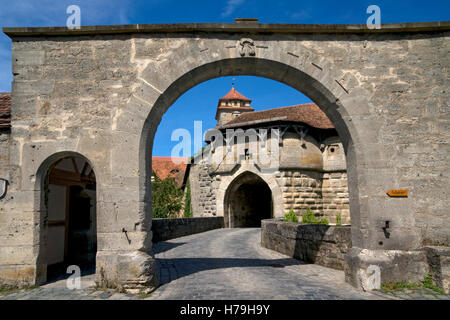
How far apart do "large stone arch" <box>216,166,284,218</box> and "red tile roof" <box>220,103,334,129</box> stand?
2.54m

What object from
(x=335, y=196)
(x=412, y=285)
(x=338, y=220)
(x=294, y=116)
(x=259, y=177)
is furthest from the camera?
(x=259, y=177)

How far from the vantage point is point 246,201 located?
785 inches

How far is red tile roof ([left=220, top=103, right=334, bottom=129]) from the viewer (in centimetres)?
1597

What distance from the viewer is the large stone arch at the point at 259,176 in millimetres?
15777

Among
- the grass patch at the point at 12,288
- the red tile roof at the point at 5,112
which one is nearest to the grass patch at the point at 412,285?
the grass patch at the point at 12,288

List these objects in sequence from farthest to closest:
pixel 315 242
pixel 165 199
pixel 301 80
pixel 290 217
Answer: pixel 165 199 → pixel 290 217 → pixel 315 242 → pixel 301 80

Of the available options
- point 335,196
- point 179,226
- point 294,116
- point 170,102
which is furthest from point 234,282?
point 294,116

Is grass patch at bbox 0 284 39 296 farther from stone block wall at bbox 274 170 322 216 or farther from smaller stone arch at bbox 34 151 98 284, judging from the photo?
stone block wall at bbox 274 170 322 216

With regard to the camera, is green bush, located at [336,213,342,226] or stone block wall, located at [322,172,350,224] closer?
green bush, located at [336,213,342,226]

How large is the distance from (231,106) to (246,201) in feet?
52.5

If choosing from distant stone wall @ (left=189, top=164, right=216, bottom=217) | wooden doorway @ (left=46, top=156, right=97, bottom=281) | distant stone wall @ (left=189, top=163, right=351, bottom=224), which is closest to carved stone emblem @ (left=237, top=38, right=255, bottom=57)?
wooden doorway @ (left=46, top=156, right=97, bottom=281)

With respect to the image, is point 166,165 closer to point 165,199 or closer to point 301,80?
point 165,199
